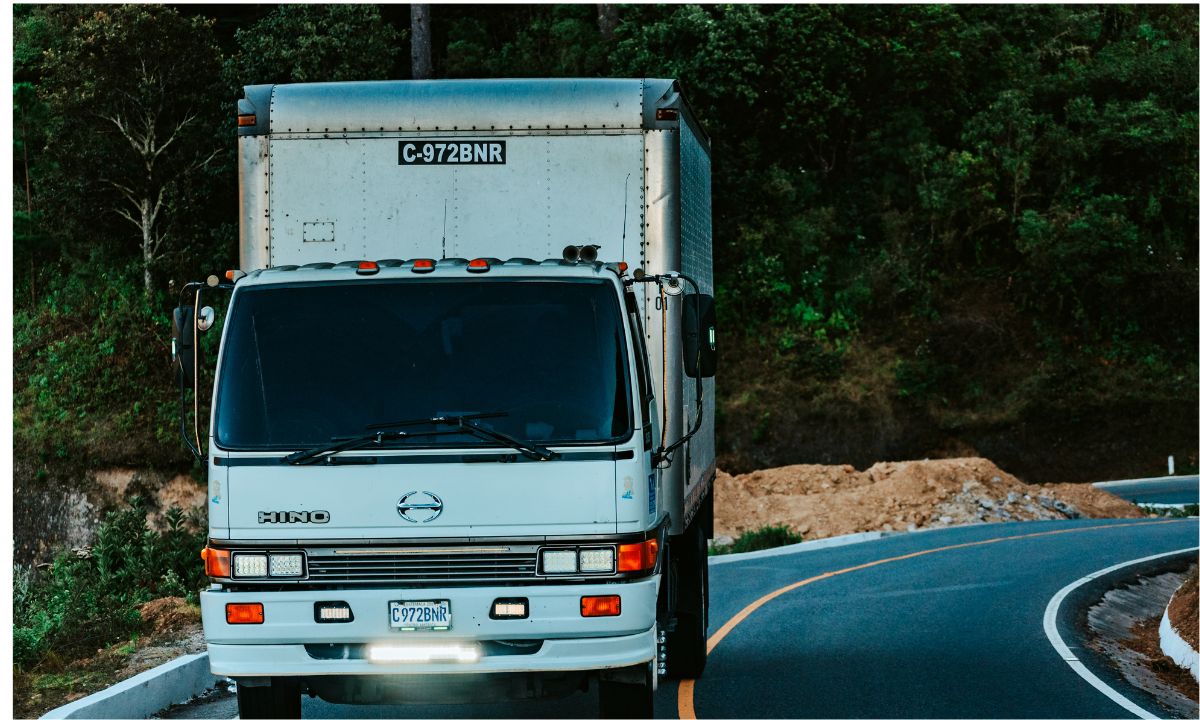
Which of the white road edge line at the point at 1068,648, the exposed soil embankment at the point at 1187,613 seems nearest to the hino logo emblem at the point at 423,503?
the white road edge line at the point at 1068,648

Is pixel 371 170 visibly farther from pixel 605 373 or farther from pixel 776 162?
pixel 776 162

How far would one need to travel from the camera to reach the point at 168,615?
45.4ft

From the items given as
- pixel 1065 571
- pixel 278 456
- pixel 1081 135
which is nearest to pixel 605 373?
pixel 278 456

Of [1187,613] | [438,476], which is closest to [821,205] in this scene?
[1187,613]

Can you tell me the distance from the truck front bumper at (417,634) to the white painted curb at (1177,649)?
7264 mm

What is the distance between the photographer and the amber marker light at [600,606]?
752 centimetres

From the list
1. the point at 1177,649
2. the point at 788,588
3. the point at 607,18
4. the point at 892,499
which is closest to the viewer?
the point at 1177,649

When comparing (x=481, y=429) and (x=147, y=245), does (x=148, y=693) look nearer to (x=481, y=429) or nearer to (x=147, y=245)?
(x=481, y=429)

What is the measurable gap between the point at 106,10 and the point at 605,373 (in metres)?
34.5

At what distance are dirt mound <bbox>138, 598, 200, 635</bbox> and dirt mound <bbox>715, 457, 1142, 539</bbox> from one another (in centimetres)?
1818

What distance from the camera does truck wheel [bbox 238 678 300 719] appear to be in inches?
317

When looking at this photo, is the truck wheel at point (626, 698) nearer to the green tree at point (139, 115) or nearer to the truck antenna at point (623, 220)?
the truck antenna at point (623, 220)

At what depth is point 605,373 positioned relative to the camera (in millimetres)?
7805

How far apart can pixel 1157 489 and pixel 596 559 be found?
33.9m
